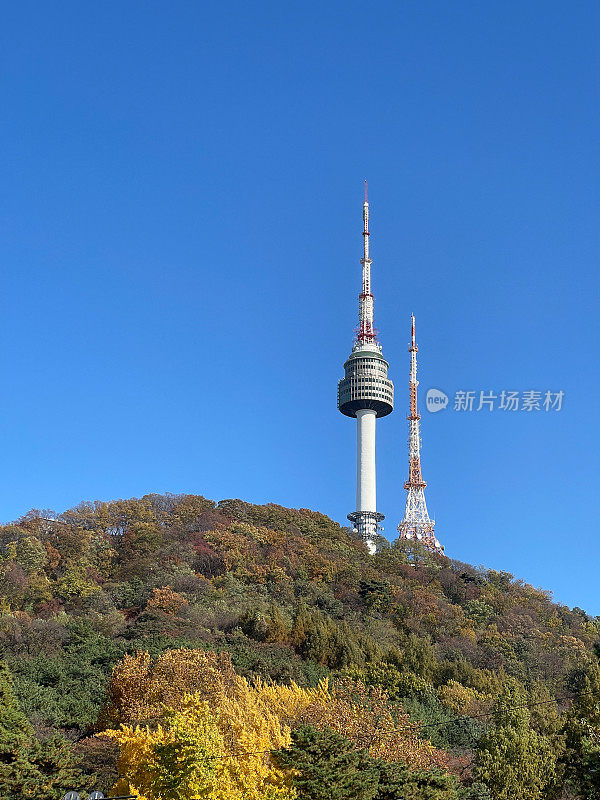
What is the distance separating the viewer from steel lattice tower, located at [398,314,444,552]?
320 ft

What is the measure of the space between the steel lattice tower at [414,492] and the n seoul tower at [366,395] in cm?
347

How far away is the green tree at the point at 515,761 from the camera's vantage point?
31.5 m

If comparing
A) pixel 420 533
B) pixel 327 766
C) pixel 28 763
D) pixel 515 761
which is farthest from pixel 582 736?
pixel 420 533

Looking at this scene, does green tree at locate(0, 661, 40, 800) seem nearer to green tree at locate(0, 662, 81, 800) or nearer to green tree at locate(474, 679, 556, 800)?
green tree at locate(0, 662, 81, 800)

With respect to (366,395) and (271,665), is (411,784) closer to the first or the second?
(271,665)

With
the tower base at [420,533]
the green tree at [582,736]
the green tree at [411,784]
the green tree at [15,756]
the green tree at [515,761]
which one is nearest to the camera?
the green tree at [411,784]

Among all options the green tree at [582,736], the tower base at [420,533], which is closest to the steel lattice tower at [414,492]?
the tower base at [420,533]

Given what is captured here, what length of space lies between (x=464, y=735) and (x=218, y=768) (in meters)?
17.6

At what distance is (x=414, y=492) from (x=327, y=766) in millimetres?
76090

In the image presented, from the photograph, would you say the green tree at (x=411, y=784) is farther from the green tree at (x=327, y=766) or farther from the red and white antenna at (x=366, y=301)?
the red and white antenna at (x=366, y=301)

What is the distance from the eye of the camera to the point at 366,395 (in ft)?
336

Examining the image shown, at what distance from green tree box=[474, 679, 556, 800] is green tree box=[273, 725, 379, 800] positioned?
30.3 feet

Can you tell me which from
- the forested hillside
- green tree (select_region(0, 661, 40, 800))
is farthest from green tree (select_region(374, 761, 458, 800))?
green tree (select_region(0, 661, 40, 800))

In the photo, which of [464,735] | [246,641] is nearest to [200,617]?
[246,641]
